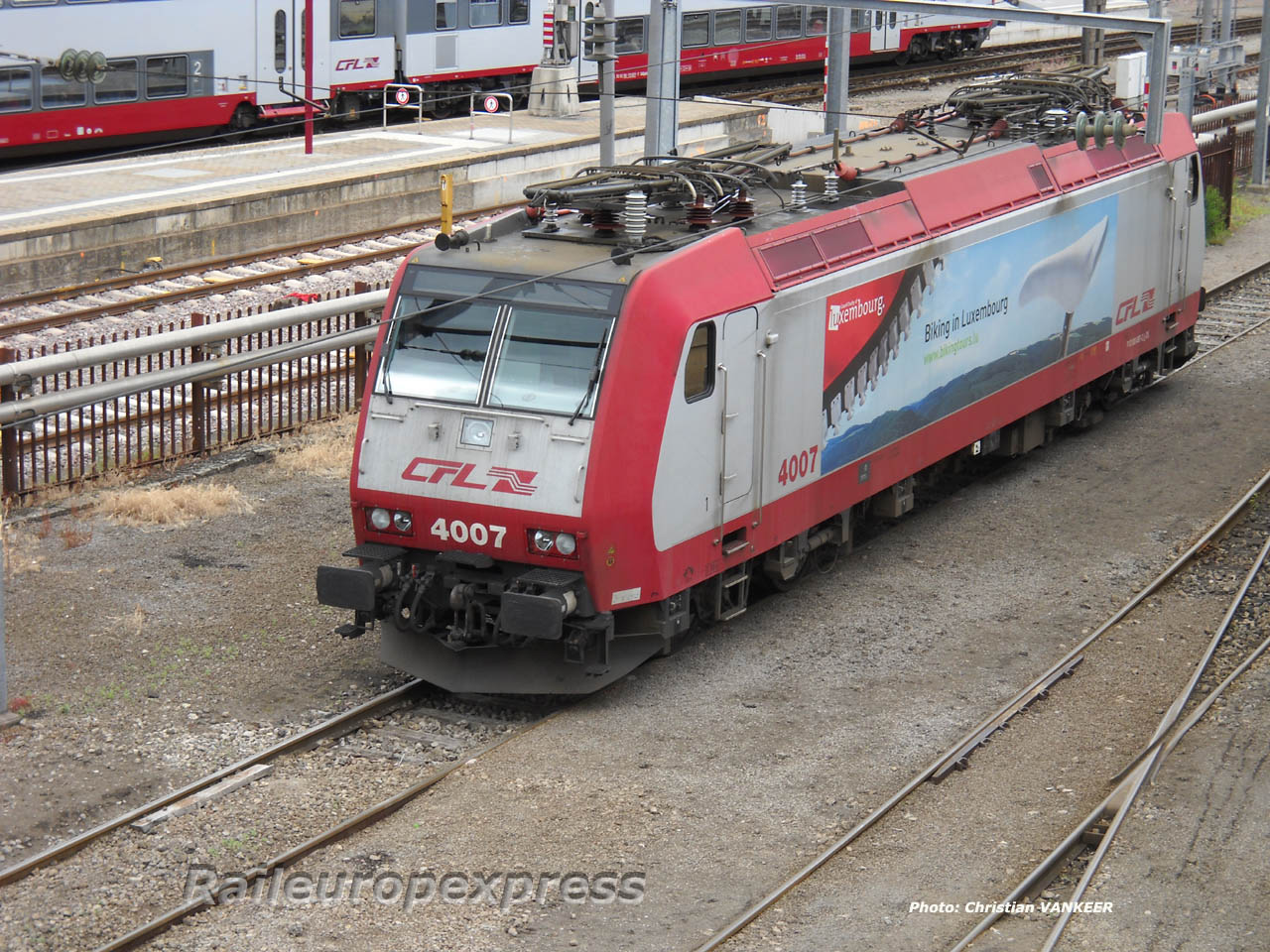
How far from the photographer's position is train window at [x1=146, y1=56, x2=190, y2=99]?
93.5ft

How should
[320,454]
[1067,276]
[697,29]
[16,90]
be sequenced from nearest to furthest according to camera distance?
[320,454] → [1067,276] → [16,90] → [697,29]

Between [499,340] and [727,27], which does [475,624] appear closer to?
[499,340]

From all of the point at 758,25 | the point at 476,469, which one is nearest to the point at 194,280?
the point at 476,469

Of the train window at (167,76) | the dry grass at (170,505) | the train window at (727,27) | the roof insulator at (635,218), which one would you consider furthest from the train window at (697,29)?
the roof insulator at (635,218)

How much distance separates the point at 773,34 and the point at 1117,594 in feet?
92.6

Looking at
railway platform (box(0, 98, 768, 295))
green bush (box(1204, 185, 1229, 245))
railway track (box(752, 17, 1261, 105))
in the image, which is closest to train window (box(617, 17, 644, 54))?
railway track (box(752, 17, 1261, 105))

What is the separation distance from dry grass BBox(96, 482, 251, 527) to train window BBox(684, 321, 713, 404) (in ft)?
16.8

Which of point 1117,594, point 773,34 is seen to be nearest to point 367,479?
point 1117,594

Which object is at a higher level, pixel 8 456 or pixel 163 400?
pixel 163 400

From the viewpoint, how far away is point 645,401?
1063cm

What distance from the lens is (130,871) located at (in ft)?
29.4

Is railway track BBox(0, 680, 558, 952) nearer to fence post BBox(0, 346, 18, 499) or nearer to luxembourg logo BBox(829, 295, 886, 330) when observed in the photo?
luxembourg logo BBox(829, 295, 886, 330)

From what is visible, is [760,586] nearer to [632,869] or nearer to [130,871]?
[632,869]

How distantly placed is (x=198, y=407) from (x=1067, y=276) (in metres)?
8.16
